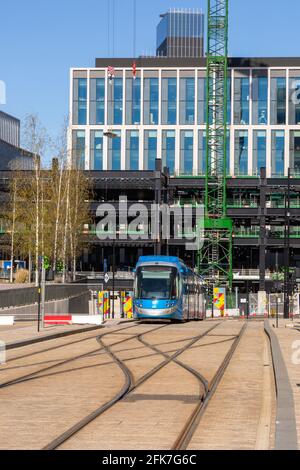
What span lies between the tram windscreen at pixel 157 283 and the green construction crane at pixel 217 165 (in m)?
56.4

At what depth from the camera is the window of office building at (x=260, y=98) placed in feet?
382

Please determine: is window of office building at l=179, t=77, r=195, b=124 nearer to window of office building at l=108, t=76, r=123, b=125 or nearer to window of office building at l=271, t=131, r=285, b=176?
window of office building at l=108, t=76, r=123, b=125

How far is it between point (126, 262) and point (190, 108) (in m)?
22.1

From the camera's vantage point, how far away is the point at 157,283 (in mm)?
45719

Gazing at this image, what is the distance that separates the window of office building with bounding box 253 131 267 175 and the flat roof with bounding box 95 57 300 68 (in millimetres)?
8827

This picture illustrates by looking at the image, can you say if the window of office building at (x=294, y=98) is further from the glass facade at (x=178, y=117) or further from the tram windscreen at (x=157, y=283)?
the tram windscreen at (x=157, y=283)

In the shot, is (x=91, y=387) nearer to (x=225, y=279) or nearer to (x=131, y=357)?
(x=131, y=357)

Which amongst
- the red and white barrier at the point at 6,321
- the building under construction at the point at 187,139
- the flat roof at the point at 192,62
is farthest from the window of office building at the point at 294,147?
the red and white barrier at the point at 6,321

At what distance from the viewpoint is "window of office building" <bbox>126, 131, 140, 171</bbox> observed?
120m

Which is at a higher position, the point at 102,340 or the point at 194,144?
the point at 194,144

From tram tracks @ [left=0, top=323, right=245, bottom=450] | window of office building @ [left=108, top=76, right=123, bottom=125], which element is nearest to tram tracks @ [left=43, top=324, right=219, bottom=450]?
tram tracks @ [left=0, top=323, right=245, bottom=450]

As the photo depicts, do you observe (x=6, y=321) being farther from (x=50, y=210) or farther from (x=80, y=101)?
(x=80, y=101)

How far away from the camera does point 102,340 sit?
30.2 meters

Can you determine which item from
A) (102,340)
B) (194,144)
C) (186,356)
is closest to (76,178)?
(194,144)
